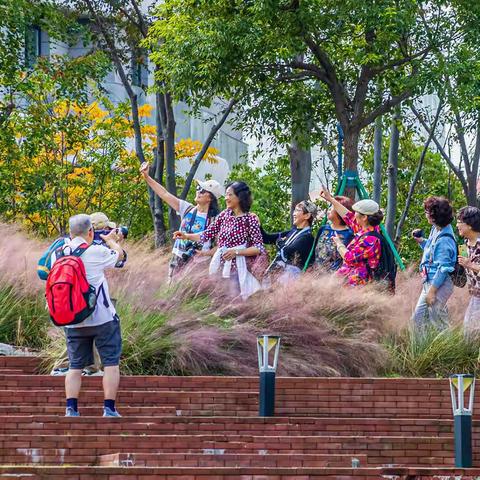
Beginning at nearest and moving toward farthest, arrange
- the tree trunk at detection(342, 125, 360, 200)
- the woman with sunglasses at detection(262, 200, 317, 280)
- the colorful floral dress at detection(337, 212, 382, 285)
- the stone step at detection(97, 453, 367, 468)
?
the stone step at detection(97, 453, 367, 468) → the colorful floral dress at detection(337, 212, 382, 285) → the woman with sunglasses at detection(262, 200, 317, 280) → the tree trunk at detection(342, 125, 360, 200)

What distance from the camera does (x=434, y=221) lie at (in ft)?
46.9

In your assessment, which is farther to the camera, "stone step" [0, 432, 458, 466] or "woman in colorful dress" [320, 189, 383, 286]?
"woman in colorful dress" [320, 189, 383, 286]

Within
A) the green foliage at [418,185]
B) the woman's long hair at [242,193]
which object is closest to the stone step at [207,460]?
the woman's long hair at [242,193]

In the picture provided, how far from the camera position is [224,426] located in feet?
38.1

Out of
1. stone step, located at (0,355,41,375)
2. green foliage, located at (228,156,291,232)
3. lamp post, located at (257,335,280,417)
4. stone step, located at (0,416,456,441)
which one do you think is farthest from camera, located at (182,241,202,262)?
green foliage, located at (228,156,291,232)

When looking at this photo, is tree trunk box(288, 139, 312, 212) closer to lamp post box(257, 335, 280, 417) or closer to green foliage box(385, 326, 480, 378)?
green foliage box(385, 326, 480, 378)

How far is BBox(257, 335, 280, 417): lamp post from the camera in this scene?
475 inches

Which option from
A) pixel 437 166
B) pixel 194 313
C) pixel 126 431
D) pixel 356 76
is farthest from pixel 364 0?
pixel 437 166

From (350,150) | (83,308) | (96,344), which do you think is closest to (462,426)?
(96,344)

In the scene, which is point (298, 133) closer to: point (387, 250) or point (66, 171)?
point (66, 171)

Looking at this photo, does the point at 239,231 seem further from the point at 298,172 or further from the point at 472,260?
the point at 298,172

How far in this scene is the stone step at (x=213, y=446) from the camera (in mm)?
10812

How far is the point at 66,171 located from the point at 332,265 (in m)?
12.6

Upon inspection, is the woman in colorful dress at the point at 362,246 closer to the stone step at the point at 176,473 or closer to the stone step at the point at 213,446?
the stone step at the point at 213,446
